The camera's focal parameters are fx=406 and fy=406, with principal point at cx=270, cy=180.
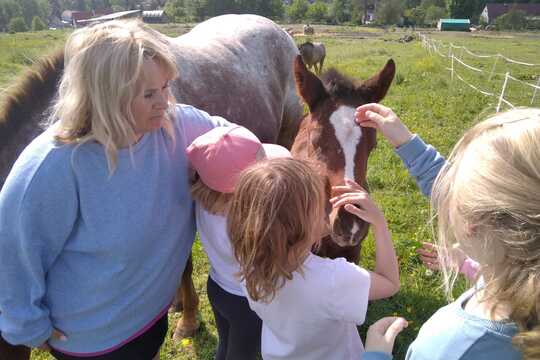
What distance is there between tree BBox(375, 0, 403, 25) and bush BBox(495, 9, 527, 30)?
16.3m

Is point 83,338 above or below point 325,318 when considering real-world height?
below

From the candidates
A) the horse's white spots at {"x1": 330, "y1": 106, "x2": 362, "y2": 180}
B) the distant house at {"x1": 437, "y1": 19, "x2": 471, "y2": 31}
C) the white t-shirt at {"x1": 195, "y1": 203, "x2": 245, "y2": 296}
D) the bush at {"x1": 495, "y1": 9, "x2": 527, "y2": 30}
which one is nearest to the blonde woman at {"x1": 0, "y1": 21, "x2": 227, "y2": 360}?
the white t-shirt at {"x1": 195, "y1": 203, "x2": 245, "y2": 296}

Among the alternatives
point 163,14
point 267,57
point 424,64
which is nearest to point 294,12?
point 163,14

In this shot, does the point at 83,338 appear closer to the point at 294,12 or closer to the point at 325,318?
the point at 325,318

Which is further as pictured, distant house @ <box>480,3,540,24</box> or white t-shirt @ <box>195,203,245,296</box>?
distant house @ <box>480,3,540,24</box>

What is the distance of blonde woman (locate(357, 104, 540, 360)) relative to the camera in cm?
103

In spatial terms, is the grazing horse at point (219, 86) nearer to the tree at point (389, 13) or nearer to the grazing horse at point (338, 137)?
the grazing horse at point (338, 137)

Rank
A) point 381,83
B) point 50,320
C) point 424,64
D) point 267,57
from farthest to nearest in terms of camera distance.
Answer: point 424,64, point 267,57, point 381,83, point 50,320

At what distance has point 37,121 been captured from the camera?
2.25 metres

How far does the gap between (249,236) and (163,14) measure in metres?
83.4

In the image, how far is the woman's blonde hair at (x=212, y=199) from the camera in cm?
184

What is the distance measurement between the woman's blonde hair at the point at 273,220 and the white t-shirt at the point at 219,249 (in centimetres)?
42

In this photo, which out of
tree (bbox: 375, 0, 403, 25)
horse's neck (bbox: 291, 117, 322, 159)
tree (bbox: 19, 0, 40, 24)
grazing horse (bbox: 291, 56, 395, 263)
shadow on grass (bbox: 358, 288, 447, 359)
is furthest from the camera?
tree (bbox: 19, 0, 40, 24)

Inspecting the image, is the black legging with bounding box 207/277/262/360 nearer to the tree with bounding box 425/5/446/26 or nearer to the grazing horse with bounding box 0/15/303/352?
the grazing horse with bounding box 0/15/303/352
